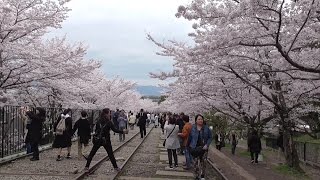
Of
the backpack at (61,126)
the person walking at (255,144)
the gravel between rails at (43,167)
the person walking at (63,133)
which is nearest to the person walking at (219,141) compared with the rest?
the person walking at (255,144)

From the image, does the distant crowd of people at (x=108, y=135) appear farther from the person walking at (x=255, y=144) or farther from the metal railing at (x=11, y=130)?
the metal railing at (x=11, y=130)

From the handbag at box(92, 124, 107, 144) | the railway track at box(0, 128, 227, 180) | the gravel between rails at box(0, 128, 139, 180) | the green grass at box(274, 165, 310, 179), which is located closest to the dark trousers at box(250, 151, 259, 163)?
the green grass at box(274, 165, 310, 179)

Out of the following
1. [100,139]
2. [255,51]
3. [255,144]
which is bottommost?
[255,144]

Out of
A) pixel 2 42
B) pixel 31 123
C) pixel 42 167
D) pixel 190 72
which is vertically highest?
pixel 2 42

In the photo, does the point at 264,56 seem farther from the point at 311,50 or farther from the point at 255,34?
the point at 255,34

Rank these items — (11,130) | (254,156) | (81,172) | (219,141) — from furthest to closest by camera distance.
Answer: (219,141), (254,156), (11,130), (81,172)

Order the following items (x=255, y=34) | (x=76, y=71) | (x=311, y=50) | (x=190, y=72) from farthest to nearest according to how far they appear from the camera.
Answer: (x=76, y=71)
(x=190, y=72)
(x=311, y=50)
(x=255, y=34)

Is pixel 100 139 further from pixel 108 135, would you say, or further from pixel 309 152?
pixel 309 152

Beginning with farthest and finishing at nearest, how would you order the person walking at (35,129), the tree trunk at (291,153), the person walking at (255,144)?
the person walking at (255,144), the tree trunk at (291,153), the person walking at (35,129)

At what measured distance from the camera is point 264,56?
44.7 feet

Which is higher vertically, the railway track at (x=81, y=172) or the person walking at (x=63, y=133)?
the person walking at (x=63, y=133)

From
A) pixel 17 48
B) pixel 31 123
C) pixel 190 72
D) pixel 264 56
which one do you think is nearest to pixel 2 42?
pixel 17 48

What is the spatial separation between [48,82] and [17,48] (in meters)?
3.95

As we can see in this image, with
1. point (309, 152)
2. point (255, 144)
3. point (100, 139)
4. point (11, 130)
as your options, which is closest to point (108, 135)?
point (100, 139)
